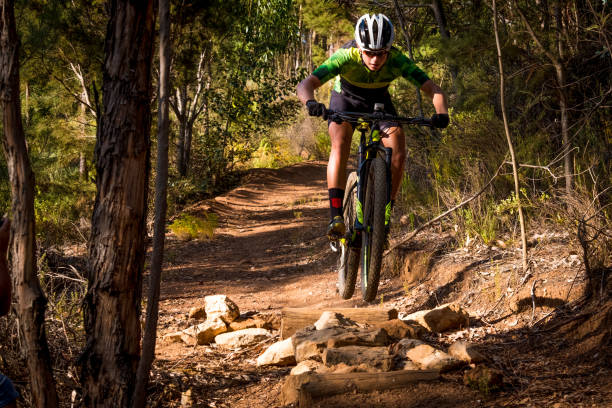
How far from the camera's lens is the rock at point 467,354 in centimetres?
388

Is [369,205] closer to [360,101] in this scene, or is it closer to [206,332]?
[360,101]

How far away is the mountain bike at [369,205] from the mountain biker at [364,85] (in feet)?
0.35

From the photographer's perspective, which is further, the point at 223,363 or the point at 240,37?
the point at 240,37

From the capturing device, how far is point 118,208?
2.96 meters

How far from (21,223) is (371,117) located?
7.50ft

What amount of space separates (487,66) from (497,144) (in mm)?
1001

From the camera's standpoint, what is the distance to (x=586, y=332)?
13.8 feet

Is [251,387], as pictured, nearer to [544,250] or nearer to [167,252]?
[544,250]

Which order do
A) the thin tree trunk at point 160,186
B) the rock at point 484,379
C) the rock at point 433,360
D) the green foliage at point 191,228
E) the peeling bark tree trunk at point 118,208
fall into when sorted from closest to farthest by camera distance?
the thin tree trunk at point 160,186
the peeling bark tree trunk at point 118,208
the rock at point 484,379
the rock at point 433,360
the green foliage at point 191,228

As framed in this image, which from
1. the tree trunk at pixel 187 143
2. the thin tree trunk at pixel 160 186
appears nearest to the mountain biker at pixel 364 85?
→ the thin tree trunk at pixel 160 186

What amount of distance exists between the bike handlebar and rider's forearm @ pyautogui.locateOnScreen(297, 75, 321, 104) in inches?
8.3

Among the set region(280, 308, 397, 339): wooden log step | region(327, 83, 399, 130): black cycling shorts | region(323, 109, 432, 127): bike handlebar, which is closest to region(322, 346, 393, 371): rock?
region(280, 308, 397, 339): wooden log step

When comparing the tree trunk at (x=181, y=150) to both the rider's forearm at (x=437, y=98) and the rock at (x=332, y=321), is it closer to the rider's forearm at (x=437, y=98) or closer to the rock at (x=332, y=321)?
the rock at (x=332, y=321)

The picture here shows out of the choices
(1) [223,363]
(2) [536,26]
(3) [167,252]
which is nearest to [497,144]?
(2) [536,26]
